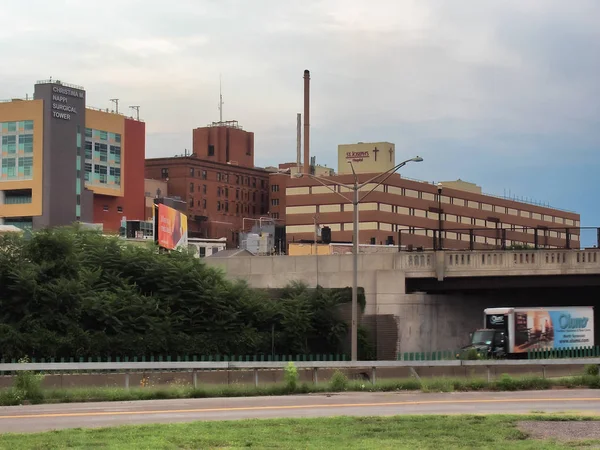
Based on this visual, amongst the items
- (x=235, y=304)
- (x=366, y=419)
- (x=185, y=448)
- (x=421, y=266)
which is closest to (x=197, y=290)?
(x=235, y=304)

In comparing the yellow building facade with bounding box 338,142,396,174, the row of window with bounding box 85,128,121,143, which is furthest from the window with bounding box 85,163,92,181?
the yellow building facade with bounding box 338,142,396,174

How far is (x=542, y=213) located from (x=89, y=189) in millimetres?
85159

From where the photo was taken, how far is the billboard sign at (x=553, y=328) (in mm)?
53188

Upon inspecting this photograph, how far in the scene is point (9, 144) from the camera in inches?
6147

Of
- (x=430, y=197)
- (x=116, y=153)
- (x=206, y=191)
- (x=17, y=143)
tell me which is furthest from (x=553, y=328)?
(x=206, y=191)

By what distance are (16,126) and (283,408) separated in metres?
140

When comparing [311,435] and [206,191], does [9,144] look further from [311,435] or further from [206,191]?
[311,435]

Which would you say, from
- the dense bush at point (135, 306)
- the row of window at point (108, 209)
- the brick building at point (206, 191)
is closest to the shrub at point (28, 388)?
the dense bush at point (135, 306)

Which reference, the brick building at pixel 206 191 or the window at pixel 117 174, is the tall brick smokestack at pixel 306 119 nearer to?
the window at pixel 117 174

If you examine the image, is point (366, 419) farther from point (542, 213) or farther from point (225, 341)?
point (542, 213)

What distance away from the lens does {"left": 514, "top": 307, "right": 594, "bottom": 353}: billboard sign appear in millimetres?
53188

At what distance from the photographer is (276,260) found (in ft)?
193

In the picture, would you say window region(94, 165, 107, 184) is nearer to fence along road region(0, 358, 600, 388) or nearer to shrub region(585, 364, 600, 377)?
fence along road region(0, 358, 600, 388)

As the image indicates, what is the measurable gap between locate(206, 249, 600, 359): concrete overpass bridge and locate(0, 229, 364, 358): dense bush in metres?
2.10
